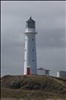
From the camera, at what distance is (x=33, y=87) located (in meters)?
55.0


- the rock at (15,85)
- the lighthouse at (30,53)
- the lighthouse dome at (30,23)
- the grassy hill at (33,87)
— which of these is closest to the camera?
the grassy hill at (33,87)

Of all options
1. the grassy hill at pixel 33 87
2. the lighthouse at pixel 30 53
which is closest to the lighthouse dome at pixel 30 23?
the lighthouse at pixel 30 53

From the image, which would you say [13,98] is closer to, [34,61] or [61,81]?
[61,81]

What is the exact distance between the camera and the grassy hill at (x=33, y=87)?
51.4m

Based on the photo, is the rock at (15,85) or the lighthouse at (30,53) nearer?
the rock at (15,85)

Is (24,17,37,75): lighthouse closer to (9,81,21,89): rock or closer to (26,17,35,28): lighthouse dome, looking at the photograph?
(26,17,35,28): lighthouse dome

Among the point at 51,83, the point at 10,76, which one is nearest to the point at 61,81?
the point at 51,83

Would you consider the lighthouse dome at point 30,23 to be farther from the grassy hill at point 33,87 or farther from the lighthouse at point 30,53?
the grassy hill at point 33,87

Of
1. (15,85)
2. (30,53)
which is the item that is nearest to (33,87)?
(15,85)

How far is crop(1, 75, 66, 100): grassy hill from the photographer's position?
5144cm

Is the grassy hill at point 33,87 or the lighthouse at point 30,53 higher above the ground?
the lighthouse at point 30,53

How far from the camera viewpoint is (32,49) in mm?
62344

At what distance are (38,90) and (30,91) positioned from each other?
1.30 metres

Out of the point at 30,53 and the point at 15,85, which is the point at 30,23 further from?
the point at 15,85
